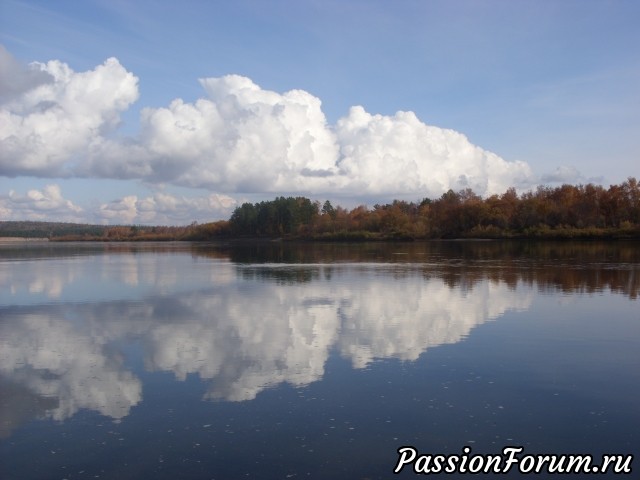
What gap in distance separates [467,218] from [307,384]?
10653cm

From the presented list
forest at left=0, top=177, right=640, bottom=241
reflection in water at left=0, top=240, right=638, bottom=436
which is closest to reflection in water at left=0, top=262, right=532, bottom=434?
reflection in water at left=0, top=240, right=638, bottom=436

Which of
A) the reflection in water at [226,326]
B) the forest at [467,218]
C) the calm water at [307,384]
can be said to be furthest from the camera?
the forest at [467,218]

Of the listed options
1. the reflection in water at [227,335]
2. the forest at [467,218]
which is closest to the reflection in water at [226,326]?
the reflection in water at [227,335]

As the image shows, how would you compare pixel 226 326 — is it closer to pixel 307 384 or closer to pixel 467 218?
pixel 307 384

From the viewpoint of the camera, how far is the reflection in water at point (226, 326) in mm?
10484

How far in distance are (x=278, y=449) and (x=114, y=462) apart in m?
1.97

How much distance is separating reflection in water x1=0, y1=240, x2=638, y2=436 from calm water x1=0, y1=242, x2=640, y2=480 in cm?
7

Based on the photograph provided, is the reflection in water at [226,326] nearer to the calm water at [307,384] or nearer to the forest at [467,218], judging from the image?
the calm water at [307,384]

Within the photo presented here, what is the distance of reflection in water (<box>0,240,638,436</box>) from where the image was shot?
10484 millimetres

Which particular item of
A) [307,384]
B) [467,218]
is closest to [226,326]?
[307,384]

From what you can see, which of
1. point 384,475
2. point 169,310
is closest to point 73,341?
point 169,310

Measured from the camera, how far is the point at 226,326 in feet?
52.0

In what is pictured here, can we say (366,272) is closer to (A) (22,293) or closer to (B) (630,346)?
(A) (22,293)

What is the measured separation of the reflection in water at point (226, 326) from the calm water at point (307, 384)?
75 millimetres
